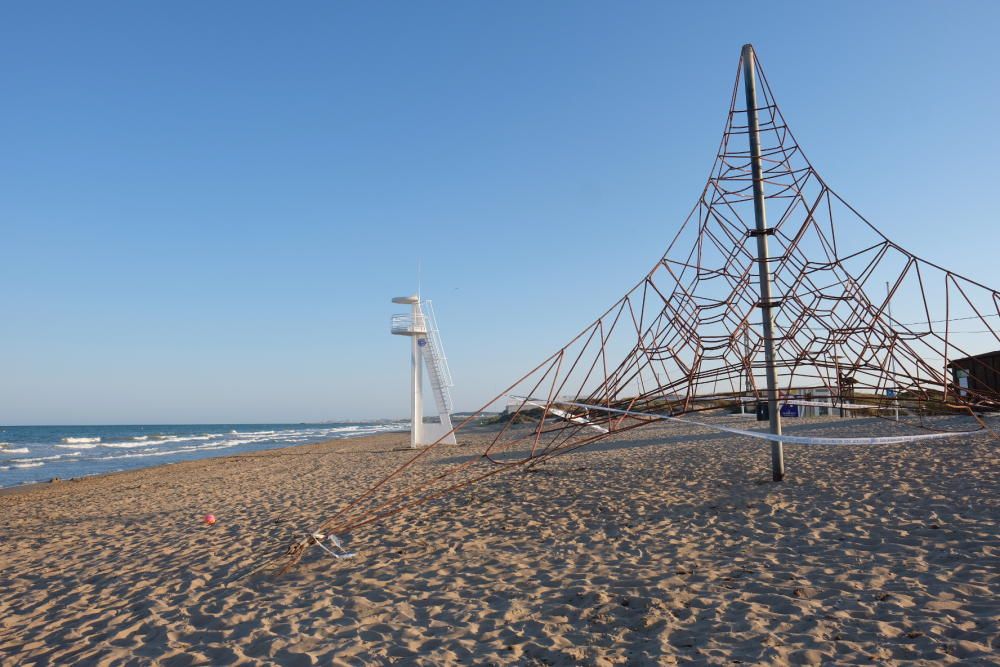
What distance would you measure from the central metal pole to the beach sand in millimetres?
916

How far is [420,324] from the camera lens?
68.1 feet

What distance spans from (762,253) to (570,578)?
5470 millimetres

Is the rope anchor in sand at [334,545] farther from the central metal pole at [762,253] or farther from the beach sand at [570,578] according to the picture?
the central metal pole at [762,253]

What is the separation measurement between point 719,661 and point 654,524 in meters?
3.53

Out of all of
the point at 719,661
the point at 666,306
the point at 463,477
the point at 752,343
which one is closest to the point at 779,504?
the point at 752,343

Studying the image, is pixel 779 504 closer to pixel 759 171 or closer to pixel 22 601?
pixel 759 171

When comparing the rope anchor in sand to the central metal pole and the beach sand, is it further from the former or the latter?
the central metal pole

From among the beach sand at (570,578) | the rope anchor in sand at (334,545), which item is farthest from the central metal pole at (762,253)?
the rope anchor in sand at (334,545)

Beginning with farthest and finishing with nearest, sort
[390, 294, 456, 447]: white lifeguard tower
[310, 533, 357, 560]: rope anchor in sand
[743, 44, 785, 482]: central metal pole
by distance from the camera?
[390, 294, 456, 447]: white lifeguard tower < [743, 44, 785, 482]: central metal pole < [310, 533, 357, 560]: rope anchor in sand

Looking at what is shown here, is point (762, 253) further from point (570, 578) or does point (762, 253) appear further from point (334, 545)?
point (334, 545)

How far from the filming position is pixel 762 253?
8.57 meters

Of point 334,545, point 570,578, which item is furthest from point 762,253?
point 334,545

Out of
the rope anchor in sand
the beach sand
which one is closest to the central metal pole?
the beach sand

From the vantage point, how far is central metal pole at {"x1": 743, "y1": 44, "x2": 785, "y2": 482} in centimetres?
837
